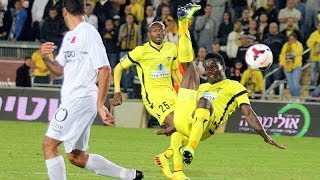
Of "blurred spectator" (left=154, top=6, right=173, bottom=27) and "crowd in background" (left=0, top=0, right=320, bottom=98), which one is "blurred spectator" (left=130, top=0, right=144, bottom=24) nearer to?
"crowd in background" (left=0, top=0, right=320, bottom=98)

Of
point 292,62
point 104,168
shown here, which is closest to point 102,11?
point 292,62

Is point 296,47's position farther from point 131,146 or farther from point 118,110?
point 131,146

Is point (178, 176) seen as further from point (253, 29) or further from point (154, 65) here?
point (253, 29)

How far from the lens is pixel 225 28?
1062 inches

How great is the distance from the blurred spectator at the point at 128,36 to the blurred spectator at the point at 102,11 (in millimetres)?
972

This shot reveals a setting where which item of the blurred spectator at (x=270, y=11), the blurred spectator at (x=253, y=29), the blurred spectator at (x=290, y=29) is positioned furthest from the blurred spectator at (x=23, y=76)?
the blurred spectator at (x=290, y=29)

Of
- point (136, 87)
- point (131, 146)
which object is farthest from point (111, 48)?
point (131, 146)

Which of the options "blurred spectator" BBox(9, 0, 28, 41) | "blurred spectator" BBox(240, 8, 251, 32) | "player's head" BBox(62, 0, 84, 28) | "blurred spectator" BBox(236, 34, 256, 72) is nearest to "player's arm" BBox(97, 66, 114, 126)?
"player's head" BBox(62, 0, 84, 28)

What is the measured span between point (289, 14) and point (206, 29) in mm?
2220

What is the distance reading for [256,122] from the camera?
12.9 meters

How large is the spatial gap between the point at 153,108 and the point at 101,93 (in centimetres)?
572

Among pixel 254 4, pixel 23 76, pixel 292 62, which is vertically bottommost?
pixel 23 76

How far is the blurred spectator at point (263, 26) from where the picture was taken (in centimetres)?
2625

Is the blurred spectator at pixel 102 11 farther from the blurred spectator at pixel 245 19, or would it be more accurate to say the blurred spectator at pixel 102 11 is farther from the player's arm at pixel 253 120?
the player's arm at pixel 253 120
